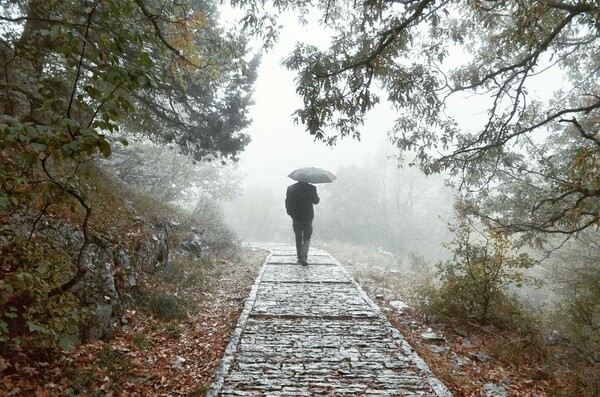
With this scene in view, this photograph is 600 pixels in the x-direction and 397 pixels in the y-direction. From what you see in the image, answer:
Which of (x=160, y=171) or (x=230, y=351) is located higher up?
(x=160, y=171)

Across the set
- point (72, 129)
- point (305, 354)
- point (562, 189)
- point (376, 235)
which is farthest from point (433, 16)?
point (376, 235)

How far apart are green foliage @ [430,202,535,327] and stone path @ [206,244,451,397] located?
1496 millimetres

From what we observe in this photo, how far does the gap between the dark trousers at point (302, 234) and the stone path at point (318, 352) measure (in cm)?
365

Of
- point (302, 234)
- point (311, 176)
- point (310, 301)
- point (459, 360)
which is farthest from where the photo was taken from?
point (302, 234)

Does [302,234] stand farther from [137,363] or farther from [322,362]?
[137,363]

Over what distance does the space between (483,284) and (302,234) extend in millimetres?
6259

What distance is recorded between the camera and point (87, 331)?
4844mm

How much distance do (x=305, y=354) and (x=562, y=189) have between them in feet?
14.9

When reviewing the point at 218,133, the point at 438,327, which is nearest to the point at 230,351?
the point at 438,327

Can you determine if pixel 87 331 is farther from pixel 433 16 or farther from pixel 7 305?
pixel 433 16

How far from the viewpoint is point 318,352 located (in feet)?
17.0

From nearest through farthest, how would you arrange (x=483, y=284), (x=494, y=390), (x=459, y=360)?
(x=494, y=390)
(x=459, y=360)
(x=483, y=284)

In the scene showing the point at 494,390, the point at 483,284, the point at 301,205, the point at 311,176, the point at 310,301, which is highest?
the point at 311,176

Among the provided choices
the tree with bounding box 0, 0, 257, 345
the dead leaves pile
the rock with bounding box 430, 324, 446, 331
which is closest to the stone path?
the dead leaves pile
